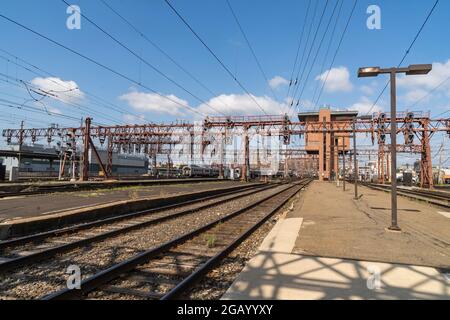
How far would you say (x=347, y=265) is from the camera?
20.7 feet

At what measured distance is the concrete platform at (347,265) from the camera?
4.90 meters

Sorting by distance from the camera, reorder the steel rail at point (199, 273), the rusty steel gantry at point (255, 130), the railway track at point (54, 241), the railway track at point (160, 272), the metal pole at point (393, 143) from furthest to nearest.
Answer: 1. the rusty steel gantry at point (255, 130)
2. the metal pole at point (393, 143)
3. the railway track at point (54, 241)
4. the railway track at point (160, 272)
5. the steel rail at point (199, 273)

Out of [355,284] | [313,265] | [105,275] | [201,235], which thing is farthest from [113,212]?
[355,284]

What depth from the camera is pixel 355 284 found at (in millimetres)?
5207

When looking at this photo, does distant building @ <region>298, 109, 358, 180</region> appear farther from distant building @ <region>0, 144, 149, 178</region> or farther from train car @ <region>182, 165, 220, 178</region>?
distant building @ <region>0, 144, 149, 178</region>

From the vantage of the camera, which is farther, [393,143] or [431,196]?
[431,196]

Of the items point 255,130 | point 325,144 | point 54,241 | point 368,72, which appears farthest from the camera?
point 325,144

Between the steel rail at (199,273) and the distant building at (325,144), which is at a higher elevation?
the distant building at (325,144)

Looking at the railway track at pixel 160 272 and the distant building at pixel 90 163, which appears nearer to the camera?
the railway track at pixel 160 272

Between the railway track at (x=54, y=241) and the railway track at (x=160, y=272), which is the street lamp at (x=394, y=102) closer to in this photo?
the railway track at (x=160, y=272)

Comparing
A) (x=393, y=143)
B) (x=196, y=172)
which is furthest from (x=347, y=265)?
(x=196, y=172)

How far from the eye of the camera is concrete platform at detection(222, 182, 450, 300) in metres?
4.90

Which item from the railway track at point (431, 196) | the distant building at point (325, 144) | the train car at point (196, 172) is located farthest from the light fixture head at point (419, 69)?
the train car at point (196, 172)

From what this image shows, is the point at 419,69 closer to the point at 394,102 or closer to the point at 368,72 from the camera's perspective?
the point at 394,102
